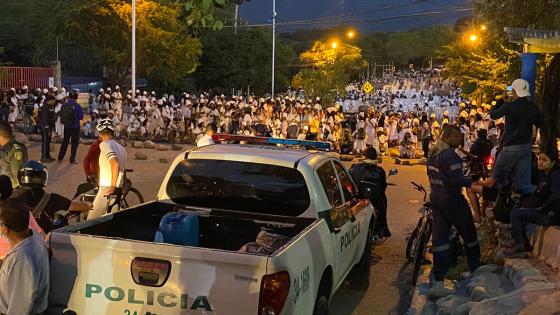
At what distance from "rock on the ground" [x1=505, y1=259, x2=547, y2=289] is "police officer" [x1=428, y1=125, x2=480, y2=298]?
16.8 inches

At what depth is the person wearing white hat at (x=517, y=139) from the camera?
24.9 ft

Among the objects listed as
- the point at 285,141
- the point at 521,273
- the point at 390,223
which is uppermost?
the point at 285,141

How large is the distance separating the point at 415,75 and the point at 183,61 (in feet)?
219

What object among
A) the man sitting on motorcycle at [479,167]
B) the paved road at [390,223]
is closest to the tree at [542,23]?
the man sitting on motorcycle at [479,167]

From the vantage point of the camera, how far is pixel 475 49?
28875 mm

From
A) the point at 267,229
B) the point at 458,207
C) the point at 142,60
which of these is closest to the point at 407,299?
the point at 458,207

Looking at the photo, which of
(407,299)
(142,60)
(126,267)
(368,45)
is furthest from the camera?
(368,45)

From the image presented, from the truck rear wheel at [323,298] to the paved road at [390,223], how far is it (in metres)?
1.32

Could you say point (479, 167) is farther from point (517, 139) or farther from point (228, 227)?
point (228, 227)

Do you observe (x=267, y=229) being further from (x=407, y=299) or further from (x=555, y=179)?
(x=555, y=179)

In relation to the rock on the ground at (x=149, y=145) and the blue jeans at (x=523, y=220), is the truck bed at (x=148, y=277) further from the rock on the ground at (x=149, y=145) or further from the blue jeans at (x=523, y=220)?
the rock on the ground at (x=149, y=145)

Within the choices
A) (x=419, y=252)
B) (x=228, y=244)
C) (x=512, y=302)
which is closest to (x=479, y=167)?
(x=419, y=252)

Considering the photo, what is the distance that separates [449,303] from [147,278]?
9.97ft

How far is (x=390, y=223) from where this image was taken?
36.4 ft
